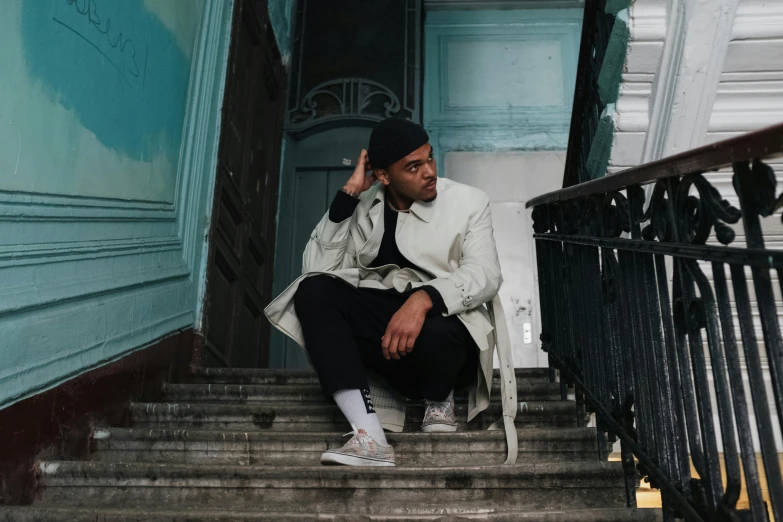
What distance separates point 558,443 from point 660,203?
39.4 inches

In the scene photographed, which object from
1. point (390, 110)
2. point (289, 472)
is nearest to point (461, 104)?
point (390, 110)

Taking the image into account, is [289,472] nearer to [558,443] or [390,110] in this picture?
[558,443]

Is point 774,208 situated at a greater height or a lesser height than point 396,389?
greater

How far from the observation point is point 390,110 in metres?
5.62

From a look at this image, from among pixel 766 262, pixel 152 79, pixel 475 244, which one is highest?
pixel 152 79

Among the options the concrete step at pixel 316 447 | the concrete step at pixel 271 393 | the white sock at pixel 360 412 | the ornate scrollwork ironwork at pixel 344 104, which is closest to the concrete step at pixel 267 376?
the concrete step at pixel 271 393

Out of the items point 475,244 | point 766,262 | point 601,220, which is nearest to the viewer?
point 766,262

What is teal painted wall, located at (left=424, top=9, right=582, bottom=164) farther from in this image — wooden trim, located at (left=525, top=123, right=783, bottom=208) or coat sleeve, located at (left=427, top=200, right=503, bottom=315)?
wooden trim, located at (left=525, top=123, right=783, bottom=208)

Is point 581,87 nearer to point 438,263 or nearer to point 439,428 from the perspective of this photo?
point 438,263

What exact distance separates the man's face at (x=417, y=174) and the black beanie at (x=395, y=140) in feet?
0.07

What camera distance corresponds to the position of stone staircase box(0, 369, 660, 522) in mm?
1687

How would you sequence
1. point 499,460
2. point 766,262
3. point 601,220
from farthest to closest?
point 499,460
point 601,220
point 766,262

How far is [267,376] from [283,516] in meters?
1.40

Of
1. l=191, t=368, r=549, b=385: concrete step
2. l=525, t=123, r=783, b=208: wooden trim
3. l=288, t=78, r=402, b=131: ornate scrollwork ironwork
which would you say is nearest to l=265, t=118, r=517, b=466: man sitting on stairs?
l=191, t=368, r=549, b=385: concrete step
